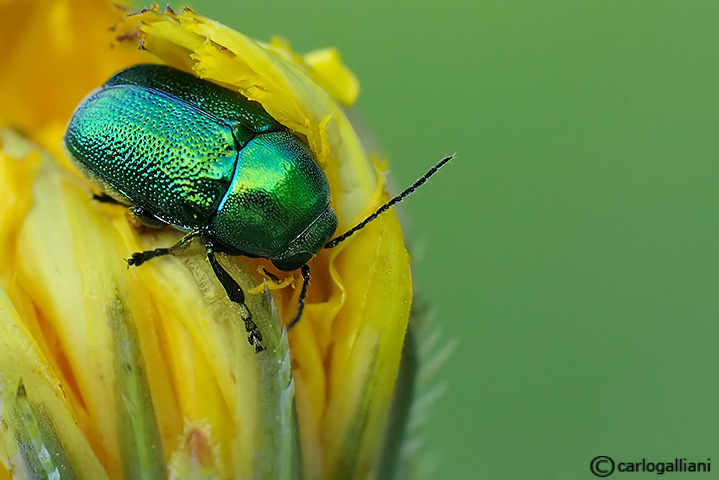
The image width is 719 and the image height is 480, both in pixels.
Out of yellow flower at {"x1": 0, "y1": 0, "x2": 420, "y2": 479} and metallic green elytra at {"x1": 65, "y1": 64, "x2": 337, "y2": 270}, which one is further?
metallic green elytra at {"x1": 65, "y1": 64, "x2": 337, "y2": 270}

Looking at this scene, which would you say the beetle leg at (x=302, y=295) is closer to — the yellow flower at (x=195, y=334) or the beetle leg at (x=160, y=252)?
the yellow flower at (x=195, y=334)

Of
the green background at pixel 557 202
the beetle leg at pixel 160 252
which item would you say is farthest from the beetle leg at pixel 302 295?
the green background at pixel 557 202

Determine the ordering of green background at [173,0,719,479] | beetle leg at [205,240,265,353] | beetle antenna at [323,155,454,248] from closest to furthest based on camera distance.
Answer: beetle leg at [205,240,265,353]
beetle antenna at [323,155,454,248]
green background at [173,0,719,479]

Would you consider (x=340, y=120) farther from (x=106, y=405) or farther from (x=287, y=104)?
(x=106, y=405)

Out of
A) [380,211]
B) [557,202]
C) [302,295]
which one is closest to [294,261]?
[302,295]

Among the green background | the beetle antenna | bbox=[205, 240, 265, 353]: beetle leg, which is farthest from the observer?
the green background

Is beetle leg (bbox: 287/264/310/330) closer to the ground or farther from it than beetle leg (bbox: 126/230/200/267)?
closer to the ground

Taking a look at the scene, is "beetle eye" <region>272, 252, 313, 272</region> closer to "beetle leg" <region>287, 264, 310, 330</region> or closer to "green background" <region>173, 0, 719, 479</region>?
"beetle leg" <region>287, 264, 310, 330</region>

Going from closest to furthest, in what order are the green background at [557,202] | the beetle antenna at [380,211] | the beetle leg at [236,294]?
the beetle leg at [236,294], the beetle antenna at [380,211], the green background at [557,202]

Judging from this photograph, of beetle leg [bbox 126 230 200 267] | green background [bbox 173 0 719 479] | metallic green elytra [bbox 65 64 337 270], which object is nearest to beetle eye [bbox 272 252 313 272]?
metallic green elytra [bbox 65 64 337 270]

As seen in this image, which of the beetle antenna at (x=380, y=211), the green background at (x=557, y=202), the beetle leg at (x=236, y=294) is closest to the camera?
the beetle leg at (x=236, y=294)
